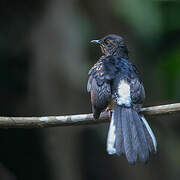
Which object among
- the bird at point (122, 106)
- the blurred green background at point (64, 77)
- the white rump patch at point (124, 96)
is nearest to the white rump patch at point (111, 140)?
the bird at point (122, 106)

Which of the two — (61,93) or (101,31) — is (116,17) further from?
(61,93)

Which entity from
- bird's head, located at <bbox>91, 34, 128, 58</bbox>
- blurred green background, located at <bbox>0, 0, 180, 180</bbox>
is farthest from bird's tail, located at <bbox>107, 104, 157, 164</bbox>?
blurred green background, located at <bbox>0, 0, 180, 180</bbox>

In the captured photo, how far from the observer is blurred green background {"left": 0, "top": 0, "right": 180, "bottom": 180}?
30.8ft


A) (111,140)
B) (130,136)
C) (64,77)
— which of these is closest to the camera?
(111,140)

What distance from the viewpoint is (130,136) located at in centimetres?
505

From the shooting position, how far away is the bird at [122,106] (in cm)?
484

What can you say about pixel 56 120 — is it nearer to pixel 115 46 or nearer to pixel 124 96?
pixel 124 96

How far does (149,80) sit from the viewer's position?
32.4 ft

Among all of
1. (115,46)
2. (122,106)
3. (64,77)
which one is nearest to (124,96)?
(122,106)

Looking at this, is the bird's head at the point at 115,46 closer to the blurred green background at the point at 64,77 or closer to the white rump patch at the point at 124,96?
the white rump patch at the point at 124,96

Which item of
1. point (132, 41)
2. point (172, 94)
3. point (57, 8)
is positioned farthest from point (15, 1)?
point (172, 94)

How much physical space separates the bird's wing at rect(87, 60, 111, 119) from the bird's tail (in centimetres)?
18

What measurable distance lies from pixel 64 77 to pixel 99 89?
4.06m

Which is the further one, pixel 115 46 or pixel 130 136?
pixel 115 46
